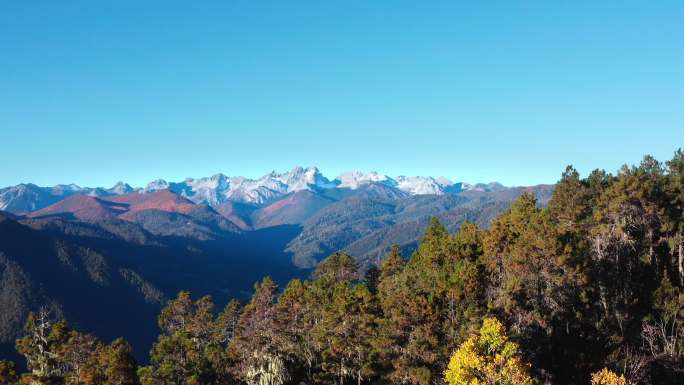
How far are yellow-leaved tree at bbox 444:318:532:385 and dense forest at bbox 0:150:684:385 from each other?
100 mm

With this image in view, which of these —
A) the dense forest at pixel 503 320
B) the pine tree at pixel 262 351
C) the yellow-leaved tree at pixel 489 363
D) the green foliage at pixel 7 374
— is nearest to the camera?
the yellow-leaved tree at pixel 489 363

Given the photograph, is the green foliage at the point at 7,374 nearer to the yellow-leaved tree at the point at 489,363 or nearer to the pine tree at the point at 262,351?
the pine tree at the point at 262,351

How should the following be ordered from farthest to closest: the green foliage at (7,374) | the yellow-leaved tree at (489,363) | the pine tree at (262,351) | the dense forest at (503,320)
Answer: the pine tree at (262,351)
the green foliage at (7,374)
the dense forest at (503,320)
the yellow-leaved tree at (489,363)

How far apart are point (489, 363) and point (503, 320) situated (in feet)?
43.5

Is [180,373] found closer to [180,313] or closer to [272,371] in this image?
[272,371]

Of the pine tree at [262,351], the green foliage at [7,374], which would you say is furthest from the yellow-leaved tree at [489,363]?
the green foliage at [7,374]

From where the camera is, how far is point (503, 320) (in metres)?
45.5

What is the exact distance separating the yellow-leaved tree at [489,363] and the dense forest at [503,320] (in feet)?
0.33

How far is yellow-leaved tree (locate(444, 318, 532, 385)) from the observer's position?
32.5m

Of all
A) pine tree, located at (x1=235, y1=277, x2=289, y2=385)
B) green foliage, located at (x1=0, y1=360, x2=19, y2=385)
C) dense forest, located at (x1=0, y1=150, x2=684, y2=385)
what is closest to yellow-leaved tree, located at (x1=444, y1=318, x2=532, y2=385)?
dense forest, located at (x1=0, y1=150, x2=684, y2=385)

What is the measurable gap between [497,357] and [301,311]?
42.7 m

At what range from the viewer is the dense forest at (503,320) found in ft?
147

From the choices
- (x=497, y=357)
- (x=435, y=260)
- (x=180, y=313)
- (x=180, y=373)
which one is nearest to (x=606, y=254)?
(x=435, y=260)

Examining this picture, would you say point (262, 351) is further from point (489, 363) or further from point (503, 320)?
point (489, 363)
